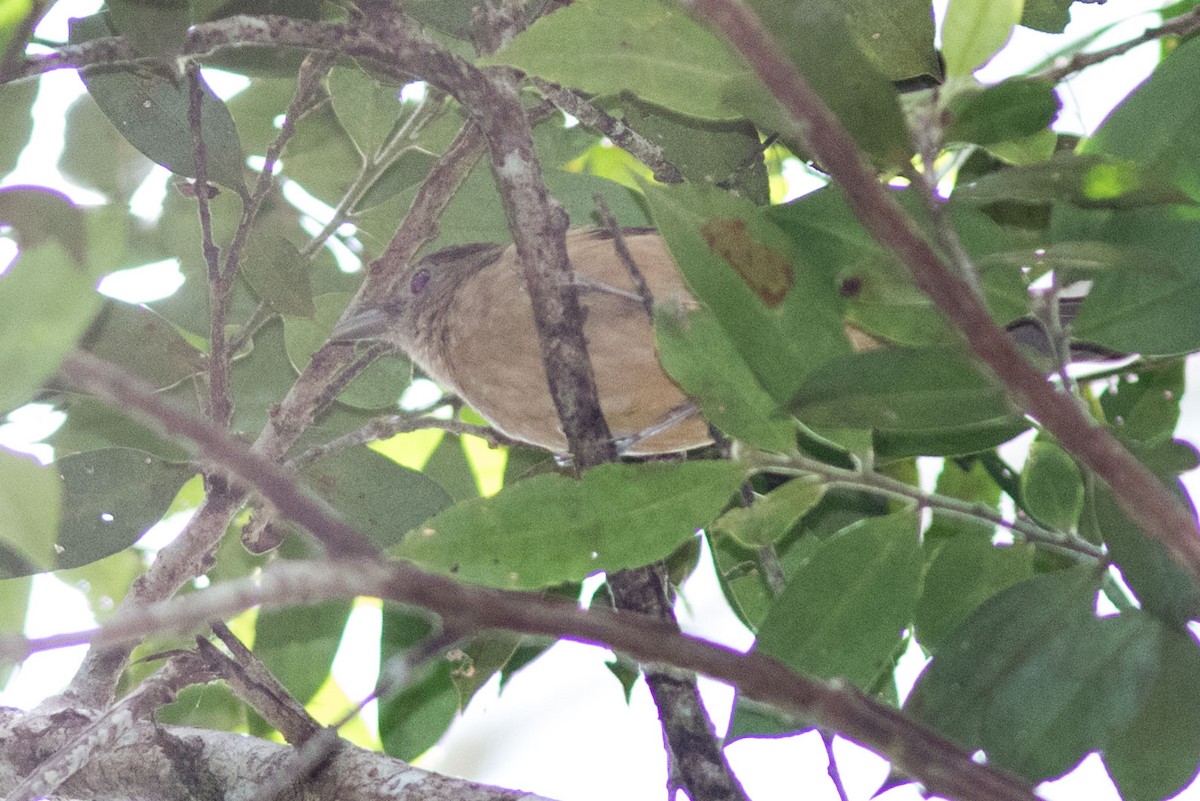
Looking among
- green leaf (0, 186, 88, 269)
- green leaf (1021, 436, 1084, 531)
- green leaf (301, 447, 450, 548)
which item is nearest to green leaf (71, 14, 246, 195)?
green leaf (301, 447, 450, 548)

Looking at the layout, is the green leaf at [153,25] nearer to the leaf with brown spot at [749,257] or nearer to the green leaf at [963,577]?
the leaf with brown spot at [749,257]

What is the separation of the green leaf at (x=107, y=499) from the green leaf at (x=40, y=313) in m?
1.55

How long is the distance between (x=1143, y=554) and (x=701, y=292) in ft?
1.93

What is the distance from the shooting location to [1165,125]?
151 centimetres

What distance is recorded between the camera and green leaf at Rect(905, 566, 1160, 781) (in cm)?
148

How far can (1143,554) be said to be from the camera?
55.7 inches

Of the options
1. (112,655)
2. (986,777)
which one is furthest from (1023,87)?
(112,655)

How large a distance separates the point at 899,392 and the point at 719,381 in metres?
0.24

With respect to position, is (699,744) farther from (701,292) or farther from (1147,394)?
(1147,394)

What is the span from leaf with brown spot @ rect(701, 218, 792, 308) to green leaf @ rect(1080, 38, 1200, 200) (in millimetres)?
430

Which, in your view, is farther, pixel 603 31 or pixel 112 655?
pixel 112 655

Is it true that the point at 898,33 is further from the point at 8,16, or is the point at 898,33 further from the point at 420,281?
the point at 420,281

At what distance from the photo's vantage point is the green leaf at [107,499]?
249cm

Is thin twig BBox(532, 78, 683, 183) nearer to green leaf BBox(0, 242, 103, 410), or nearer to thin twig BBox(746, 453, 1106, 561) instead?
thin twig BBox(746, 453, 1106, 561)
